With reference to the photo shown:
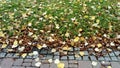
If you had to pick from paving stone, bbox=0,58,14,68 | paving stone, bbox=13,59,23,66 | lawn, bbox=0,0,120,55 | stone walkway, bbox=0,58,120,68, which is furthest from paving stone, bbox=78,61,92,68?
paving stone, bbox=0,58,14,68

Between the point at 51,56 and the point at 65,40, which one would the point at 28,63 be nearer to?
the point at 51,56

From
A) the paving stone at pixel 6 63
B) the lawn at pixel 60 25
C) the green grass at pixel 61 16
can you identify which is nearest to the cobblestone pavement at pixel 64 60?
the paving stone at pixel 6 63

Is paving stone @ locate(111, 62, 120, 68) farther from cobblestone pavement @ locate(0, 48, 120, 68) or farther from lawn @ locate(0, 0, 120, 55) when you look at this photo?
lawn @ locate(0, 0, 120, 55)

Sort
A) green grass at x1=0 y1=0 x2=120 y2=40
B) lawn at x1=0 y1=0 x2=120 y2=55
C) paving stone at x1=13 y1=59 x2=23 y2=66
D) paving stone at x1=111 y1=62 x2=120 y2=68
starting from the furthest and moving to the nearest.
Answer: green grass at x1=0 y1=0 x2=120 y2=40, lawn at x1=0 y1=0 x2=120 y2=55, paving stone at x1=13 y1=59 x2=23 y2=66, paving stone at x1=111 y1=62 x2=120 y2=68

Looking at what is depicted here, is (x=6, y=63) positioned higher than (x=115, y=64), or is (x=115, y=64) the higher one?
(x=6, y=63)

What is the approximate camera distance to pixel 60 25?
5004 mm

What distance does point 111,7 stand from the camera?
19.1ft

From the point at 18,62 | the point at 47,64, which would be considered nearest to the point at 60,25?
the point at 47,64

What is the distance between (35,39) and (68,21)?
1008 mm

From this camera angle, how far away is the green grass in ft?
15.9

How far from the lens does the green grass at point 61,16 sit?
4.84 meters

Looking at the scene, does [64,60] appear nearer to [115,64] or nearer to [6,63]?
[115,64]

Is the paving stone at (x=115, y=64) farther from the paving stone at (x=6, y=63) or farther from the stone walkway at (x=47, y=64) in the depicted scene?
the paving stone at (x=6, y=63)

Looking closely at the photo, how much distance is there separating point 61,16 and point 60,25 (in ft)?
1.37
